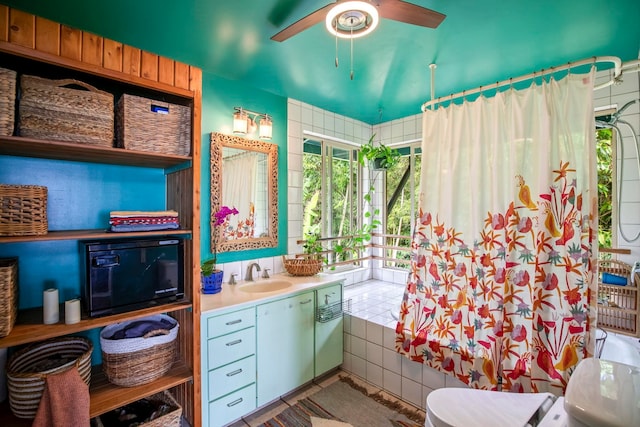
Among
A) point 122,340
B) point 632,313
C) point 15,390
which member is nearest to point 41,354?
point 15,390

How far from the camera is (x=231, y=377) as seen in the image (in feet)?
5.98

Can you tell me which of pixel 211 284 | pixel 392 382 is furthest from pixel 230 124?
pixel 392 382

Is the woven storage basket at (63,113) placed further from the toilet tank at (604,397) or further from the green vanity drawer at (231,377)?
the toilet tank at (604,397)

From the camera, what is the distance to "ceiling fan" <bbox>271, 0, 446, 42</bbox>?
3.95 feet

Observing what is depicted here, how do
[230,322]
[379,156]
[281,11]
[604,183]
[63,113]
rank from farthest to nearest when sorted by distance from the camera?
[379,156], [604,183], [230,322], [281,11], [63,113]

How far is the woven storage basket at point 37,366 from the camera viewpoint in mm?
1198

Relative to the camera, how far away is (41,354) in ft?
4.65

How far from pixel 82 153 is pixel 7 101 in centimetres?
35

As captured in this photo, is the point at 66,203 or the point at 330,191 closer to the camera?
the point at 66,203

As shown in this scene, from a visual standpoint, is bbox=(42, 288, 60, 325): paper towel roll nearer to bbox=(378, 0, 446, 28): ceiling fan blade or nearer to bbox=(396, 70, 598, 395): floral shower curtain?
bbox=(378, 0, 446, 28): ceiling fan blade

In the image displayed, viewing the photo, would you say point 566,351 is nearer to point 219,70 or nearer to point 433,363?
point 433,363

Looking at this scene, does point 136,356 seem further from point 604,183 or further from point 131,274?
point 604,183

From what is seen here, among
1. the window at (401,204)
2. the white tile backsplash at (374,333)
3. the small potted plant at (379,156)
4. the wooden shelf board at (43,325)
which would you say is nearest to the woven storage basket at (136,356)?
the wooden shelf board at (43,325)

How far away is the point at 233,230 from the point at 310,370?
4.04ft
